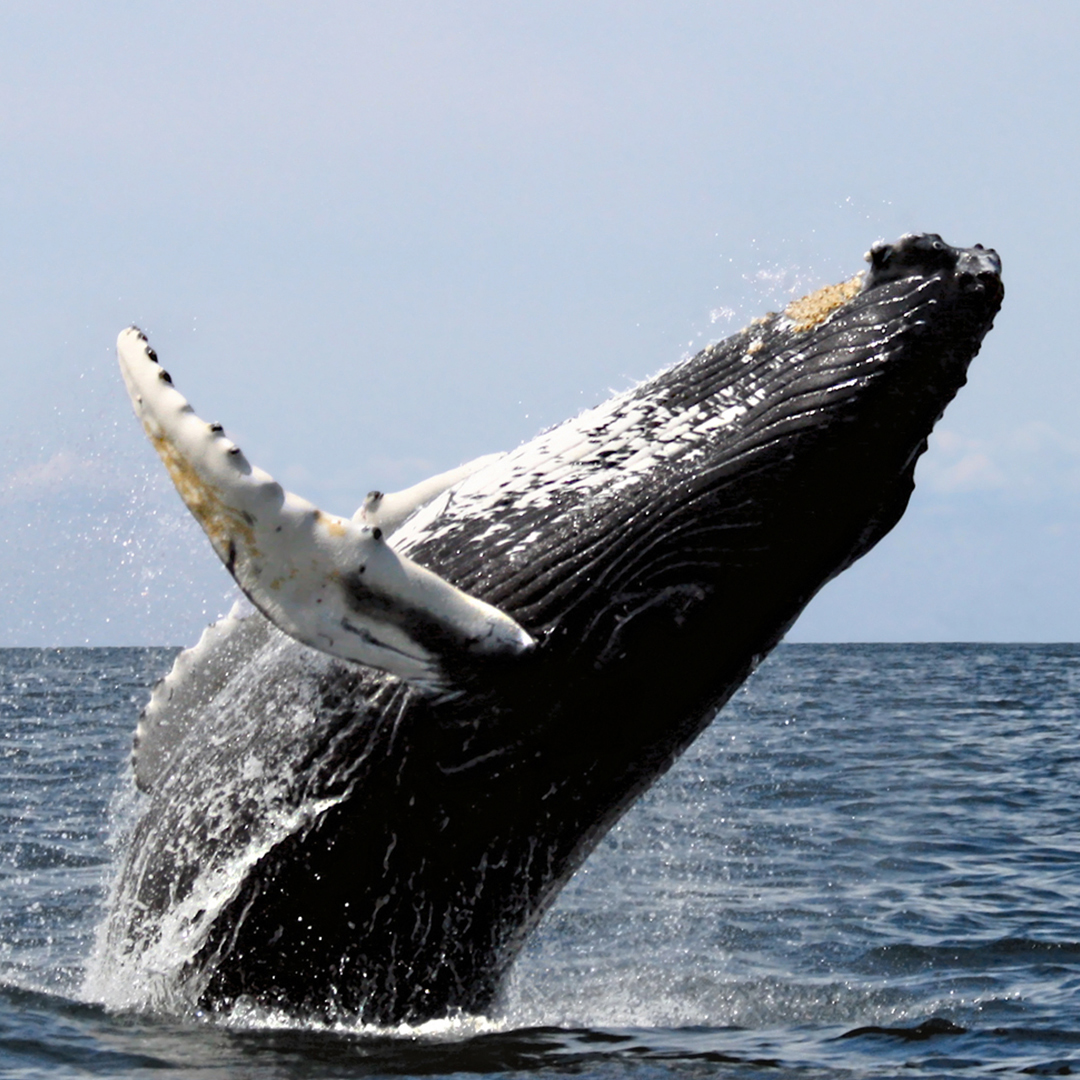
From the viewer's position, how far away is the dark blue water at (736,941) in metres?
7.38

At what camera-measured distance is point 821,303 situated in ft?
23.2

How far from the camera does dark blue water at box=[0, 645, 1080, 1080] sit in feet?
24.2

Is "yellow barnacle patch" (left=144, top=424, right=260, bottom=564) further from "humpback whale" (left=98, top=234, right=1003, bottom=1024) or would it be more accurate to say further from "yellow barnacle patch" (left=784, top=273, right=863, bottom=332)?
"yellow barnacle patch" (left=784, top=273, right=863, bottom=332)

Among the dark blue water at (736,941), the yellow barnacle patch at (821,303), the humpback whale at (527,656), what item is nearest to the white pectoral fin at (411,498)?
the humpback whale at (527,656)

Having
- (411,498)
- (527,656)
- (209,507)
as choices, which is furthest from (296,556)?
(411,498)

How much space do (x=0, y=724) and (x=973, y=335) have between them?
30.4 meters

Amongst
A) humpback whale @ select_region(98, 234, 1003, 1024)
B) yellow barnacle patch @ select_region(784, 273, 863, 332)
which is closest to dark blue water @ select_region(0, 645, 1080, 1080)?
humpback whale @ select_region(98, 234, 1003, 1024)

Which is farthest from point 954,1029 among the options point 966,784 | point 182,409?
point 966,784

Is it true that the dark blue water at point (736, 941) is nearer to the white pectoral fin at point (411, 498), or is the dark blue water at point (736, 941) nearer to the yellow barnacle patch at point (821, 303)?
the white pectoral fin at point (411, 498)

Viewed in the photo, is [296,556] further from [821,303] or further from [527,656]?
[821,303]

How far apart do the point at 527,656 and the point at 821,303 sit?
204 cm

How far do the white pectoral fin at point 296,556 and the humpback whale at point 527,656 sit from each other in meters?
0.02

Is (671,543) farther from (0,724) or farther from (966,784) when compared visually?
(0,724)

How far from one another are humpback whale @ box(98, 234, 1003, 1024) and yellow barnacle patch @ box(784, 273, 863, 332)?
1cm
